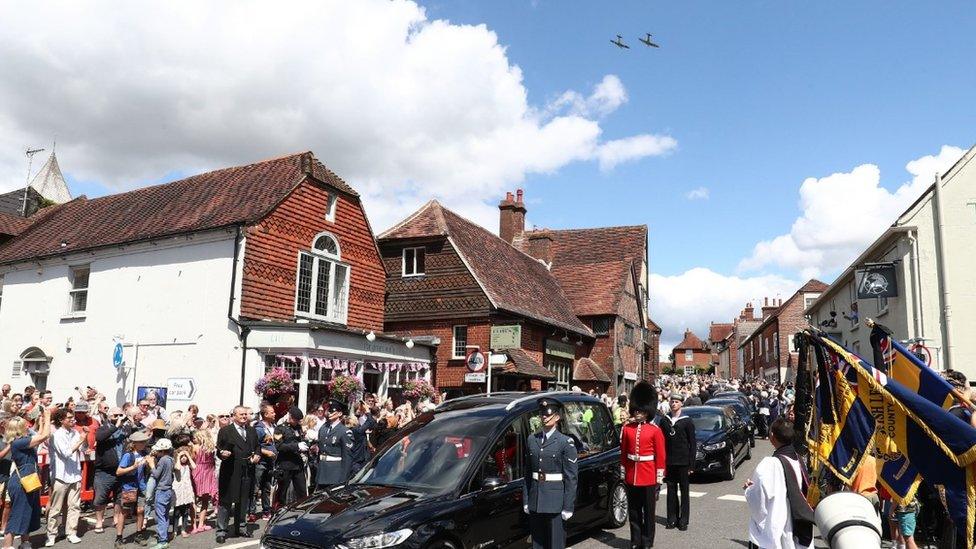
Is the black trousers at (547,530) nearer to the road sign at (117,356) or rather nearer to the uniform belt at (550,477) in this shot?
the uniform belt at (550,477)

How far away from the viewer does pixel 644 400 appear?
9039 millimetres

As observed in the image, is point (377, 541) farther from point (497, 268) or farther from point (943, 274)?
point (497, 268)

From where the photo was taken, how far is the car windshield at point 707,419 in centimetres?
1497

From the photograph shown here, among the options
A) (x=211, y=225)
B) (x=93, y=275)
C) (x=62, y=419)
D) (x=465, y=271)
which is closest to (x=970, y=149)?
(x=465, y=271)

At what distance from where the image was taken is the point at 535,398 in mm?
8219

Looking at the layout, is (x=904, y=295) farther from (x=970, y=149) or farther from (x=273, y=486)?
(x=273, y=486)

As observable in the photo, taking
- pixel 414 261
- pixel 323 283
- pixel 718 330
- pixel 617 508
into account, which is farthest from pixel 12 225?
pixel 718 330

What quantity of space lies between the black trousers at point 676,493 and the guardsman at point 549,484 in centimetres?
307

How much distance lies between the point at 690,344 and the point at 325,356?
363ft

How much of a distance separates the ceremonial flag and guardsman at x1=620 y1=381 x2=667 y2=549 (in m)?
2.79

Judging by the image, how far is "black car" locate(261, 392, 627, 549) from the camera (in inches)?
238

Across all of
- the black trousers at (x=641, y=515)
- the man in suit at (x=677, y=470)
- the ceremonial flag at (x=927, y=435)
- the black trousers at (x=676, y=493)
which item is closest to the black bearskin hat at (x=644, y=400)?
the man in suit at (x=677, y=470)

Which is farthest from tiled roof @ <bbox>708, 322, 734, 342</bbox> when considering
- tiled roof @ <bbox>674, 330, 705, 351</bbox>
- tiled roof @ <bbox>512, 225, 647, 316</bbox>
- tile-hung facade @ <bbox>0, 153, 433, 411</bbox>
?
tile-hung facade @ <bbox>0, 153, 433, 411</bbox>

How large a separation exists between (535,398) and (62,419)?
21.7 feet
